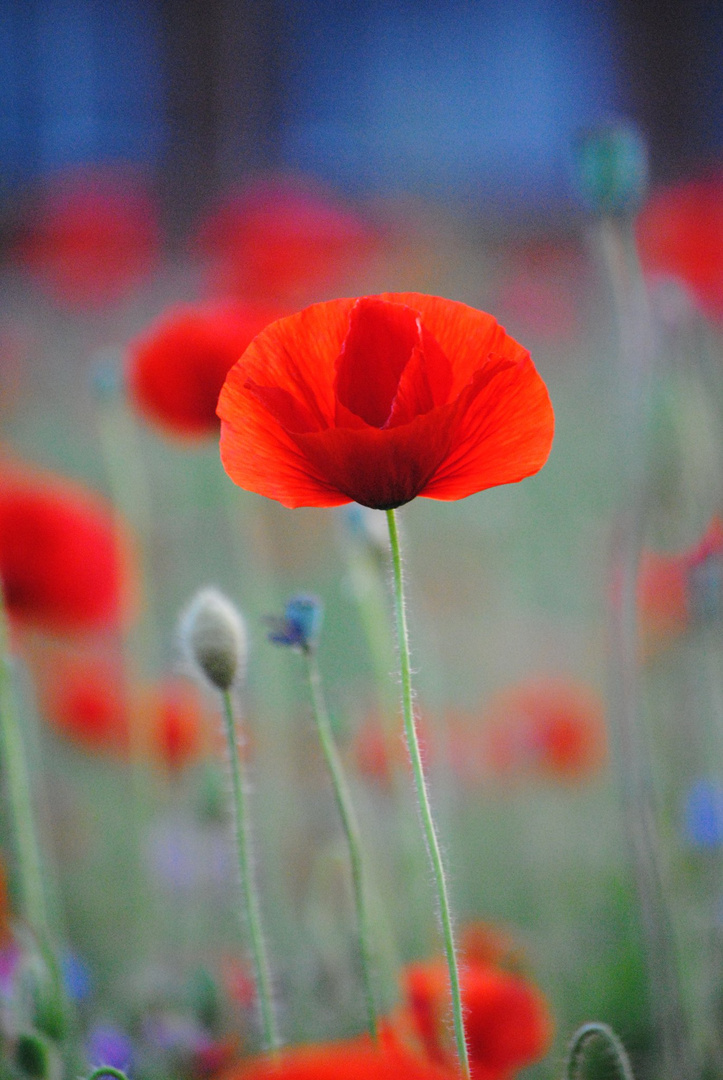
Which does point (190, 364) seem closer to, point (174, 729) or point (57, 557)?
point (57, 557)

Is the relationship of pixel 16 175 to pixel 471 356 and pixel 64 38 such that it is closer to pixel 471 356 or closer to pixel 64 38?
pixel 64 38

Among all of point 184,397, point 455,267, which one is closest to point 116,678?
point 184,397

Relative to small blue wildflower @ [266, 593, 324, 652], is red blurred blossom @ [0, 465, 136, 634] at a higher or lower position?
higher

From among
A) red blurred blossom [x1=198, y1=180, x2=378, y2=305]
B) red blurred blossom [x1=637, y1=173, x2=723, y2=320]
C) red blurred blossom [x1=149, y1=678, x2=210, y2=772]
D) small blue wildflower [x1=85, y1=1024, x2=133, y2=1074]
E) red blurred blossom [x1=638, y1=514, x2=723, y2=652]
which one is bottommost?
small blue wildflower [x1=85, y1=1024, x2=133, y2=1074]

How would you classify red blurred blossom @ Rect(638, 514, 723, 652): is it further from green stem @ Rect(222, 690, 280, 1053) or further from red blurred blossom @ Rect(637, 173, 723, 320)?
red blurred blossom @ Rect(637, 173, 723, 320)

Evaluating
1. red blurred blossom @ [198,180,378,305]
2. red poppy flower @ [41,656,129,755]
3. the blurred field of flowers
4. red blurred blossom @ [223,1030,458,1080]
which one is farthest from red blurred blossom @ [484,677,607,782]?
red blurred blossom @ [198,180,378,305]
